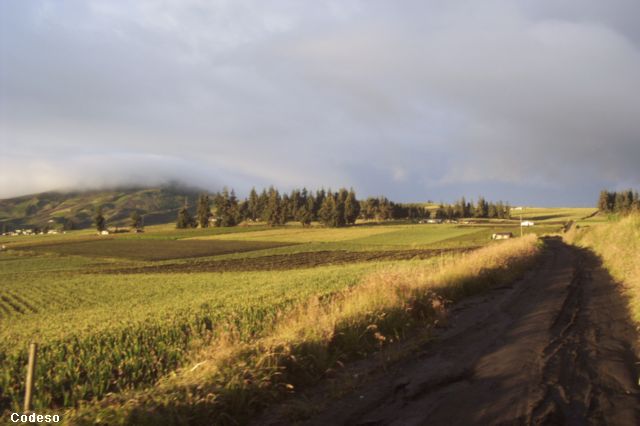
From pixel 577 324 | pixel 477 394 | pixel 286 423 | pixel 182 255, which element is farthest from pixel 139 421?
pixel 182 255

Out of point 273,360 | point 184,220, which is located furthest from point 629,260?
point 184,220

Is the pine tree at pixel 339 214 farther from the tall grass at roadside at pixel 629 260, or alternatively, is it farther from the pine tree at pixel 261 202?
the tall grass at roadside at pixel 629 260

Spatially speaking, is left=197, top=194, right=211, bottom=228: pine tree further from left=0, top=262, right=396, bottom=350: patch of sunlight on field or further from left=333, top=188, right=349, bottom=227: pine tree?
left=0, top=262, right=396, bottom=350: patch of sunlight on field

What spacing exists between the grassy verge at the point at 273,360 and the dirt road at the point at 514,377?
1.01 meters

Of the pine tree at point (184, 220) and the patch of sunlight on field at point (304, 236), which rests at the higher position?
the pine tree at point (184, 220)

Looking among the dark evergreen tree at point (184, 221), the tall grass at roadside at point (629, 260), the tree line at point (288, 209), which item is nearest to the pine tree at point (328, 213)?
the tree line at point (288, 209)

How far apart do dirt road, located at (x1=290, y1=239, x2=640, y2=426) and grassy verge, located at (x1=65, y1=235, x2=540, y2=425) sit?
1005 mm

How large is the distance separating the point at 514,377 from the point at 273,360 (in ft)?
13.0

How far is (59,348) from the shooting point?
1105 centimetres

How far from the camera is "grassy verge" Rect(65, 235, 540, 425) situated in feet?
16.6

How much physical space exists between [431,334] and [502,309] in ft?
12.3

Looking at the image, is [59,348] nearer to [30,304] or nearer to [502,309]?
[502,309]

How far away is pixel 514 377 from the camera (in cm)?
624

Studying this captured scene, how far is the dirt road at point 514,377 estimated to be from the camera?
16.9 ft
